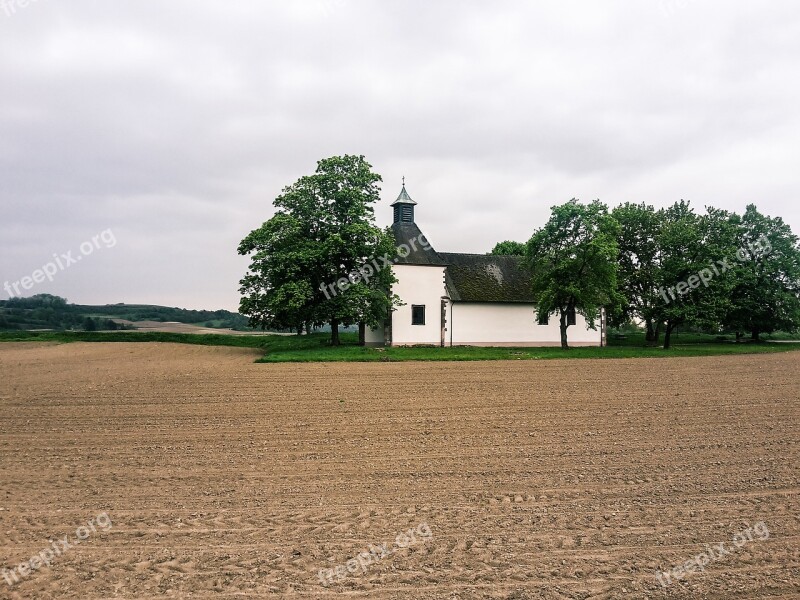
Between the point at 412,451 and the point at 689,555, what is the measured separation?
5.46 metres

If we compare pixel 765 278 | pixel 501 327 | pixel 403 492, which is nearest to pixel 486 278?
pixel 501 327

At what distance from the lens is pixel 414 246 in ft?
141

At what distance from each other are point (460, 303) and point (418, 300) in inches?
146

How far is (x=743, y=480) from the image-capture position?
926cm

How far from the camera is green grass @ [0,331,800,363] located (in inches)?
1241

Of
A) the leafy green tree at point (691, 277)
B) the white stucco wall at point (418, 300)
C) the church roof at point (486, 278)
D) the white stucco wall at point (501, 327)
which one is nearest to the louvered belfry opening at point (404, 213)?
the church roof at point (486, 278)

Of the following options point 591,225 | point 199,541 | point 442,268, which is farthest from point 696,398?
point 442,268

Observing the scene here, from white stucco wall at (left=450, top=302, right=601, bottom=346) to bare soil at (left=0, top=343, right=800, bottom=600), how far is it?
25.1 m

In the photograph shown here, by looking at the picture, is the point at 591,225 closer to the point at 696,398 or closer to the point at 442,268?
the point at 442,268

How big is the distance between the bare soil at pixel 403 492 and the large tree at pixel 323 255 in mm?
17613

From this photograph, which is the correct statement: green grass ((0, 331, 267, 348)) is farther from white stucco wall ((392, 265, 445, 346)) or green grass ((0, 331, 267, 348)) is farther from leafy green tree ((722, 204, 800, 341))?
leafy green tree ((722, 204, 800, 341))

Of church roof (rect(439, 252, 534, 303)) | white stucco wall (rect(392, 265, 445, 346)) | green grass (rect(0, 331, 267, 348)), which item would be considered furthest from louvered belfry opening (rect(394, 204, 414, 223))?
green grass (rect(0, 331, 267, 348))

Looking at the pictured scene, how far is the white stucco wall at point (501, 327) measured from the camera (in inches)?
1709

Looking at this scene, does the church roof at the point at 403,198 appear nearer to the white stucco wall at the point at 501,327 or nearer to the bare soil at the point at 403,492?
the white stucco wall at the point at 501,327
